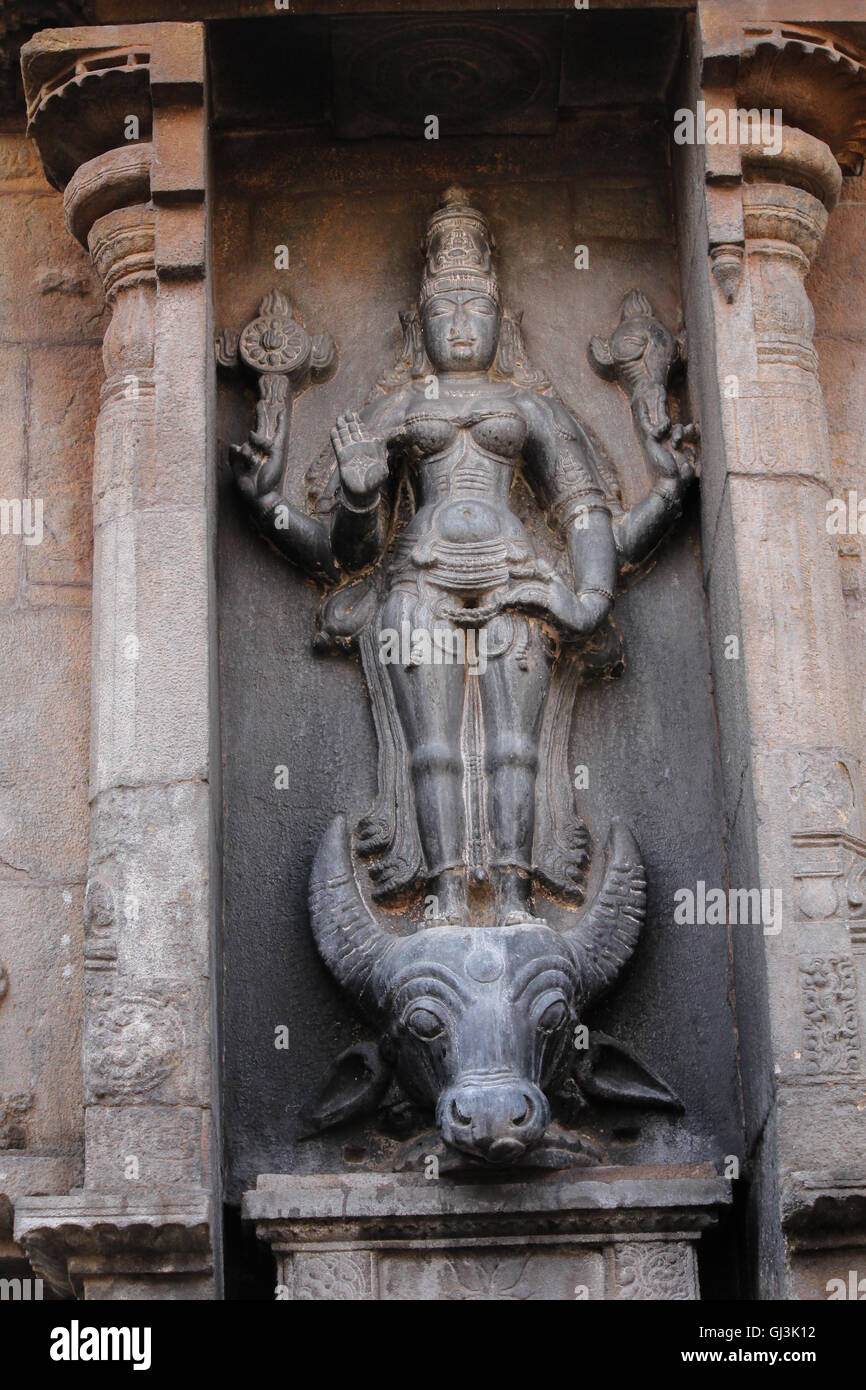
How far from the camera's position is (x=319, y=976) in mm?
8250

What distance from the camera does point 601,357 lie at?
→ 30.1ft

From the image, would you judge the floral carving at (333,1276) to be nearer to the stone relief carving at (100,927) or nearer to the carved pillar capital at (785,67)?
the stone relief carving at (100,927)

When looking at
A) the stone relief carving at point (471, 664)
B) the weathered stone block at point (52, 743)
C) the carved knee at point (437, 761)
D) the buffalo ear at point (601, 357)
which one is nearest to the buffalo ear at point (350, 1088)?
the stone relief carving at point (471, 664)

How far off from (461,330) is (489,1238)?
3.56 metres

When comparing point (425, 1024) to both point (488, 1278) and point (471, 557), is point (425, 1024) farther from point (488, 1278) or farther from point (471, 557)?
point (471, 557)

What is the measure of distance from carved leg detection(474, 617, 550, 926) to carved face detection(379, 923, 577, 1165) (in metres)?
0.22

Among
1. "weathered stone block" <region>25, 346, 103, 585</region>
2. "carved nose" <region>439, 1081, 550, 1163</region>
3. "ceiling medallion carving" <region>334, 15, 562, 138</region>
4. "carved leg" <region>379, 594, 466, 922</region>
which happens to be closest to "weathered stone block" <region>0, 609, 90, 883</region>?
"weathered stone block" <region>25, 346, 103, 585</region>

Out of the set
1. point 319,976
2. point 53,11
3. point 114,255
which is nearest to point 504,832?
point 319,976

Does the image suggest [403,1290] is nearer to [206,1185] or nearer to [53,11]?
[206,1185]

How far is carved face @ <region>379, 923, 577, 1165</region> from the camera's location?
7.30 meters

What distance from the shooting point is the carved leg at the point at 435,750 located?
8062 mm

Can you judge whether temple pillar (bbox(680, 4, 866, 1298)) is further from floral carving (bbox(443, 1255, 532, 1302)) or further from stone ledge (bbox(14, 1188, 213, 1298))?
stone ledge (bbox(14, 1188, 213, 1298))

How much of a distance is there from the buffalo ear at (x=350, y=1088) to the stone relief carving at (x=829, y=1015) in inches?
58.8

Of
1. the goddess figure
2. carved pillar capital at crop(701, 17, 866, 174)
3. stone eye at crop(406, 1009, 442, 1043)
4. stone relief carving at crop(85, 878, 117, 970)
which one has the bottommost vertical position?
stone eye at crop(406, 1009, 442, 1043)
